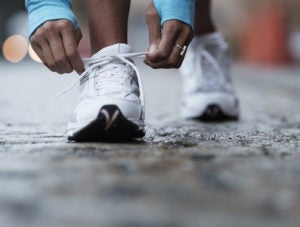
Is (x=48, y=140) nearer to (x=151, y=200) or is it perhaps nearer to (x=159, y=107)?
(x=151, y=200)

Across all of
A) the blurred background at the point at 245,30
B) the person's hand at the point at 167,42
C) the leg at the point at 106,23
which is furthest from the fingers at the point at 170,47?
the blurred background at the point at 245,30

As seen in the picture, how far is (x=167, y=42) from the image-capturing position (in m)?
1.64

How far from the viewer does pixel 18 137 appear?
1892 mm

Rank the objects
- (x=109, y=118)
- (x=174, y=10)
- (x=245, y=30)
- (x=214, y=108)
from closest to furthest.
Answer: (x=109, y=118) < (x=174, y=10) < (x=214, y=108) < (x=245, y=30)

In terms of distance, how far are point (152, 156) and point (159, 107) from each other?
2.06m

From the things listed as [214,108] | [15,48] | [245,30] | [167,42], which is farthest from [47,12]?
[15,48]

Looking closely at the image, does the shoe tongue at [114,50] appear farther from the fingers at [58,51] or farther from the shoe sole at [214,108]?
the shoe sole at [214,108]

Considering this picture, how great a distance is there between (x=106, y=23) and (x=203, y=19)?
0.86 m

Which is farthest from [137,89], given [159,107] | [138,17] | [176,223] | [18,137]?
[138,17]

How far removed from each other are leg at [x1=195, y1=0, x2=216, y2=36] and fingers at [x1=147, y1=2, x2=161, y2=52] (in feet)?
2.64

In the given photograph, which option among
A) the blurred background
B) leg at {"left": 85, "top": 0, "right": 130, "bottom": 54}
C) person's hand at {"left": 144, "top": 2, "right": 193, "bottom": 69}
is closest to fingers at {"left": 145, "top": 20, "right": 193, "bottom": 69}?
person's hand at {"left": 144, "top": 2, "right": 193, "bottom": 69}

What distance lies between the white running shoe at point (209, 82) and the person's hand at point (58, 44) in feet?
3.05

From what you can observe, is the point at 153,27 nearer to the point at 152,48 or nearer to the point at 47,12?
the point at 152,48

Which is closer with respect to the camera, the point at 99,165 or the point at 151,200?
the point at 151,200
